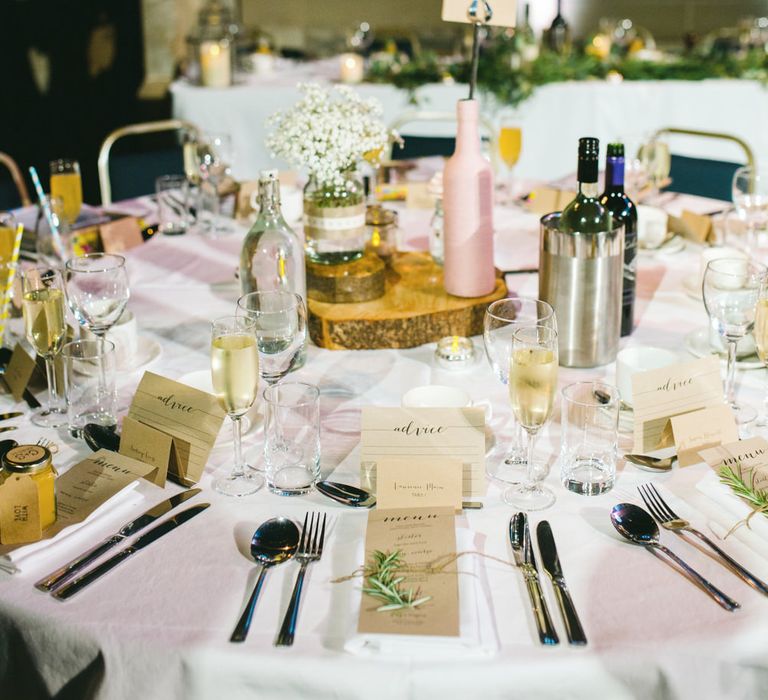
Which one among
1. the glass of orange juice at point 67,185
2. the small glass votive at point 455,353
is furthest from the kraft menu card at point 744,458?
the glass of orange juice at point 67,185

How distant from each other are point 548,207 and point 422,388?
4.38ft

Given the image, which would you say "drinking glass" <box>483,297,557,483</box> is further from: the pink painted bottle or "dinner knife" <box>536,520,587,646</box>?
the pink painted bottle

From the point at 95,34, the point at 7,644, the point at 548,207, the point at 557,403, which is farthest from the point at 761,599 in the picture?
the point at 95,34

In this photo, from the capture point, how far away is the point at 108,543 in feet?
3.59

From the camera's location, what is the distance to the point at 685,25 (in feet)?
22.7

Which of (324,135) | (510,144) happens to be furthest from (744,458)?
(510,144)

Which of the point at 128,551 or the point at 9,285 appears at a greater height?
the point at 9,285

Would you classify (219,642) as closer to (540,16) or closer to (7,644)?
(7,644)

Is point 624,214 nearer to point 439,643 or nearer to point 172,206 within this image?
point 439,643

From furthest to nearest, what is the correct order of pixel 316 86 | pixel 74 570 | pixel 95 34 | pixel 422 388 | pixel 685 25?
1. pixel 685 25
2. pixel 95 34
3. pixel 316 86
4. pixel 422 388
5. pixel 74 570

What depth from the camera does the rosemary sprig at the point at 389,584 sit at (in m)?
0.96

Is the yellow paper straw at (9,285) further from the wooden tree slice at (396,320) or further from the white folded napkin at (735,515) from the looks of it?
the white folded napkin at (735,515)

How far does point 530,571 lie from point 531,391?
0.79 feet

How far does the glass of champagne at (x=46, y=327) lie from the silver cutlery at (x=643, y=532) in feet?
2.85
